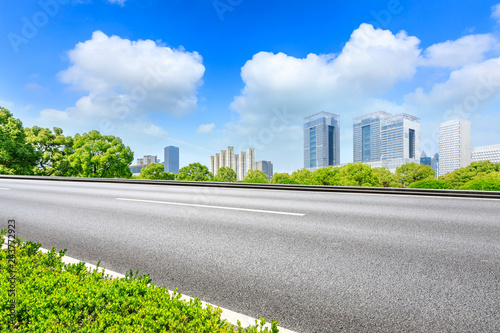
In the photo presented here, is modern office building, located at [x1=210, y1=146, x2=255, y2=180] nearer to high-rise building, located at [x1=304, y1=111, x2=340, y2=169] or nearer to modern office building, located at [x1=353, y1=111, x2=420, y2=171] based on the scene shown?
high-rise building, located at [x1=304, y1=111, x2=340, y2=169]

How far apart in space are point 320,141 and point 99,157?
533ft

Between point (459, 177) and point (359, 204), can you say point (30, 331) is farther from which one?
point (459, 177)

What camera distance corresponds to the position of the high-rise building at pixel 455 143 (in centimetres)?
13600

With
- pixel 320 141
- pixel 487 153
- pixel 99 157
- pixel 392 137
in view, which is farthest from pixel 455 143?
pixel 99 157

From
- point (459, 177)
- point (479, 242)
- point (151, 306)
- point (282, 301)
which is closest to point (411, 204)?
point (479, 242)

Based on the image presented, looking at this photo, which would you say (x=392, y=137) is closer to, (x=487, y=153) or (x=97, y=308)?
(x=487, y=153)

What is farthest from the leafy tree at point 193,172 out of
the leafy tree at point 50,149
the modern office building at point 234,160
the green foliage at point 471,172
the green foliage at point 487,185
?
the modern office building at point 234,160

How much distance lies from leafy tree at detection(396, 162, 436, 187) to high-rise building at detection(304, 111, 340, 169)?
423ft

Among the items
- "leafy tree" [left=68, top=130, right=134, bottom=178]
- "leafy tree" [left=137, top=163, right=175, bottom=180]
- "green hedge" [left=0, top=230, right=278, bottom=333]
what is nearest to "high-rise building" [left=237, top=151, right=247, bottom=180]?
"leafy tree" [left=137, top=163, right=175, bottom=180]

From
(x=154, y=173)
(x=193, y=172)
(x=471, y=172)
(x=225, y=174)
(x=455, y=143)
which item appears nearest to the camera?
(x=471, y=172)

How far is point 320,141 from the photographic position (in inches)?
7224

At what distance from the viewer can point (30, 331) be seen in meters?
1.76

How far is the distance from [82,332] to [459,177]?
49439 millimetres

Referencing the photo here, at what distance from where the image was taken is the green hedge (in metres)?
1.78
